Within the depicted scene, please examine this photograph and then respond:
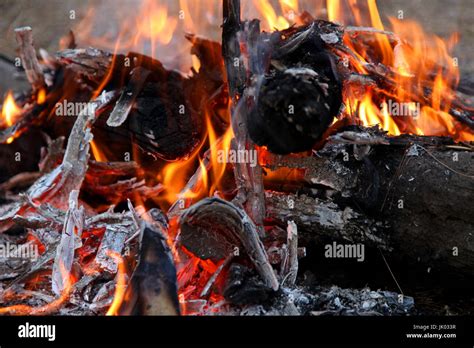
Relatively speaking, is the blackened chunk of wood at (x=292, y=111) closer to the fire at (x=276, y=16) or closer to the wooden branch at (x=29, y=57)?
the fire at (x=276, y=16)

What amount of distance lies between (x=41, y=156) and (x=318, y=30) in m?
1.87

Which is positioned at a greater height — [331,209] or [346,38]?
[346,38]

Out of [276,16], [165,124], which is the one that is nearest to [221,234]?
[165,124]

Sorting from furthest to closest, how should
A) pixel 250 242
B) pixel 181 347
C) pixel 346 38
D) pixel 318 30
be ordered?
1. pixel 346 38
2. pixel 318 30
3. pixel 250 242
4. pixel 181 347

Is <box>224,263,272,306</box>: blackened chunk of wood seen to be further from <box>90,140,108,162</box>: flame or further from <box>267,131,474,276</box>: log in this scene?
<box>90,140,108,162</box>: flame

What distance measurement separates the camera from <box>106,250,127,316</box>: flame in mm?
2434

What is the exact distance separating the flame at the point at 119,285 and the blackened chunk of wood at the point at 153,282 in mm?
96

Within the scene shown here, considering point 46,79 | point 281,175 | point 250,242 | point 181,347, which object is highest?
point 46,79

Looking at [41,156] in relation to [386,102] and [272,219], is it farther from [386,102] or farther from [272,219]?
[386,102]

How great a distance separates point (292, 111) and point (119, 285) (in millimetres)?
1089

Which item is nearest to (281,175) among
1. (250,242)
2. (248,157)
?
(248,157)

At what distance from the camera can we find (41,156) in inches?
144

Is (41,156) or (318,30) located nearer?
(318,30)

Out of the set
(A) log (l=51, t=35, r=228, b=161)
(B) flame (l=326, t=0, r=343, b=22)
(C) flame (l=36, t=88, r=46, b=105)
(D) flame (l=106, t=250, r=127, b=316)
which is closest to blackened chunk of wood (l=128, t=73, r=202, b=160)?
(A) log (l=51, t=35, r=228, b=161)
